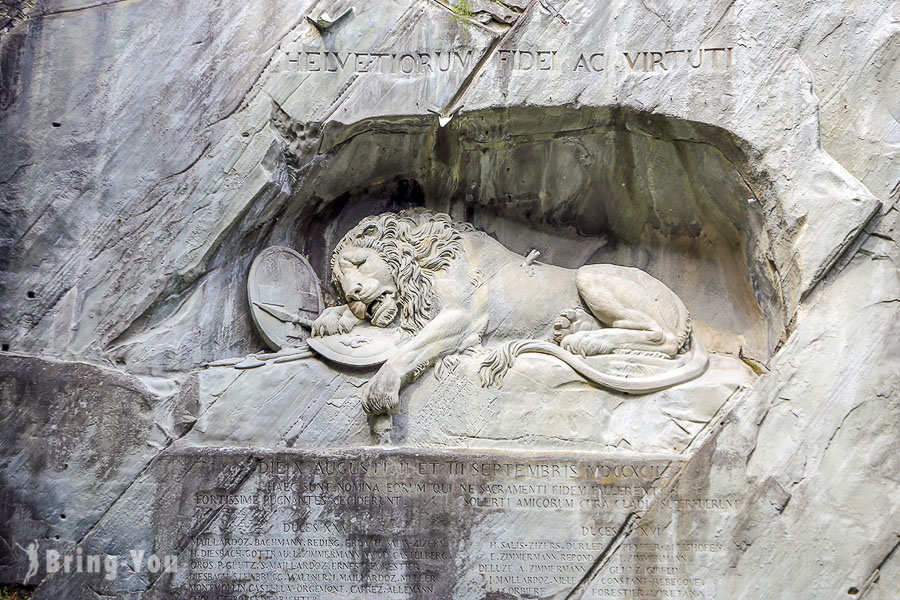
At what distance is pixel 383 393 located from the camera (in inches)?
225

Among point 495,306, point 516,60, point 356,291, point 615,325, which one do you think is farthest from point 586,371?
point 516,60

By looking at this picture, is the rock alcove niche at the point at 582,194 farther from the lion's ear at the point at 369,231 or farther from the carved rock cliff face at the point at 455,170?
the lion's ear at the point at 369,231

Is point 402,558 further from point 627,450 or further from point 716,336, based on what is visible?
point 716,336

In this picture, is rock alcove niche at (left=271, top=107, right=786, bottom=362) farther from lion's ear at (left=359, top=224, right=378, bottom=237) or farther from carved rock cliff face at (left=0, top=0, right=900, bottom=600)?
lion's ear at (left=359, top=224, right=378, bottom=237)

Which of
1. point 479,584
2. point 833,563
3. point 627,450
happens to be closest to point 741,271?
point 627,450

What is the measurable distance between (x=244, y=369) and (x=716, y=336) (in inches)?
116

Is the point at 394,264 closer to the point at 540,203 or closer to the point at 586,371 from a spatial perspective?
the point at 540,203

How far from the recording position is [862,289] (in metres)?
5.71

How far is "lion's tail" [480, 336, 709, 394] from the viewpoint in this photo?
5.89m

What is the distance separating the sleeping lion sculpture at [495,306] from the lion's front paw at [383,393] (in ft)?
0.37

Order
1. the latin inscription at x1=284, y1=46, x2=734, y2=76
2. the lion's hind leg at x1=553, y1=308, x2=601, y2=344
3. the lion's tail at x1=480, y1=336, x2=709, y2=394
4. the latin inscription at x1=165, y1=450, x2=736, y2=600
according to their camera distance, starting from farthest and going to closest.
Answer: the lion's hind leg at x1=553, y1=308, x2=601, y2=344 < the latin inscription at x1=284, y1=46, x2=734, y2=76 < the lion's tail at x1=480, y1=336, x2=709, y2=394 < the latin inscription at x1=165, y1=450, x2=736, y2=600

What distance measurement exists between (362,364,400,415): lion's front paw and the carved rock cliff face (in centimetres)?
16

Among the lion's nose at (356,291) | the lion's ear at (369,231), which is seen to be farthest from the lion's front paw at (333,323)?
the lion's ear at (369,231)

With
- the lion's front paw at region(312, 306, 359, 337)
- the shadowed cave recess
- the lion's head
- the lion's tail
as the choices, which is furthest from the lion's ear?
the lion's tail
